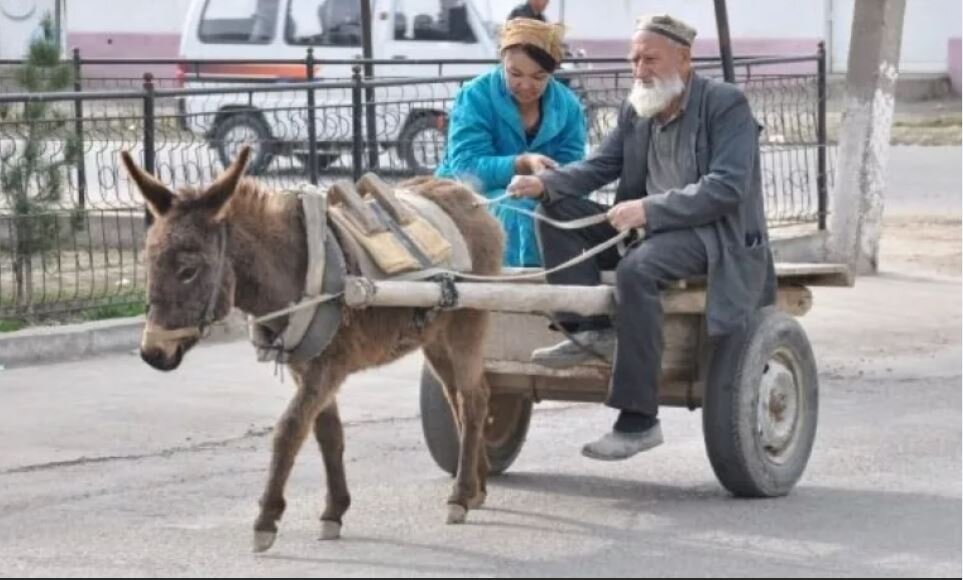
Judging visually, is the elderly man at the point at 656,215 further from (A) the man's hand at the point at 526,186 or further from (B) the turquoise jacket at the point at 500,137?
(B) the turquoise jacket at the point at 500,137

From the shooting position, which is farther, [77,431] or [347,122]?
[347,122]

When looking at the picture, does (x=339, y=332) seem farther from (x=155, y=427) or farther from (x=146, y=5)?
(x=146, y=5)

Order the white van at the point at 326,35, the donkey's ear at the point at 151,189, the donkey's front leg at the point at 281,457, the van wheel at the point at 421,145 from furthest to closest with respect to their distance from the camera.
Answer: the white van at the point at 326,35 → the van wheel at the point at 421,145 → the donkey's front leg at the point at 281,457 → the donkey's ear at the point at 151,189

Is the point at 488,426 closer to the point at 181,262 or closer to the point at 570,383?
the point at 570,383

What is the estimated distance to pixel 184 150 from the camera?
13.4 m

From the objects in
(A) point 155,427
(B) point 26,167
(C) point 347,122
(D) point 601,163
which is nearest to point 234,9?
(C) point 347,122

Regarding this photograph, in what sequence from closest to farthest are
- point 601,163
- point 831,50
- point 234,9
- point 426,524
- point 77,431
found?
point 426,524 < point 601,163 < point 77,431 < point 234,9 < point 831,50

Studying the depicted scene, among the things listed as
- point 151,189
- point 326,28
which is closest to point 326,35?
point 326,28

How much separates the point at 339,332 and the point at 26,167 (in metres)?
5.55

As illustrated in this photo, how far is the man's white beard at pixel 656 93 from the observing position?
25.9 feet

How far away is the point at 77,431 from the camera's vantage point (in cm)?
966

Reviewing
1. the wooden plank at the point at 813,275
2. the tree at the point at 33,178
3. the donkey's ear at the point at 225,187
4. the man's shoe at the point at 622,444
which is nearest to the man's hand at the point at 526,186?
the wooden plank at the point at 813,275

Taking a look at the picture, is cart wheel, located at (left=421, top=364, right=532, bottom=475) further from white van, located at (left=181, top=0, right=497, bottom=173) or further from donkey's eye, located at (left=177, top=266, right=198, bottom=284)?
white van, located at (left=181, top=0, right=497, bottom=173)

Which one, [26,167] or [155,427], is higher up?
[26,167]
